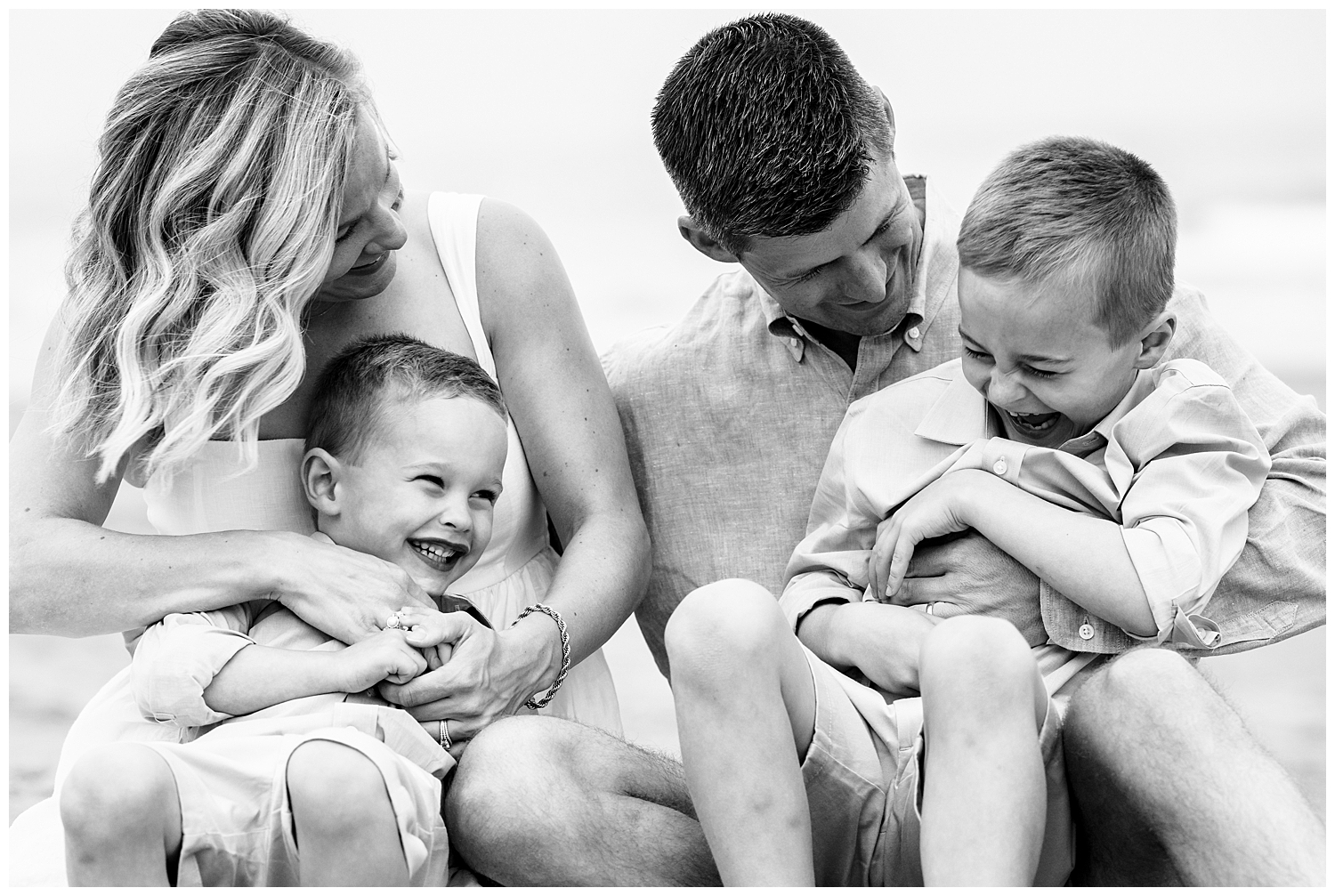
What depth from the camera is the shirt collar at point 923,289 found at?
2.33 m

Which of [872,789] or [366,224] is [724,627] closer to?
[872,789]

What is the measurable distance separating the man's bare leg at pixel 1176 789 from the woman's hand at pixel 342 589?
0.90 meters

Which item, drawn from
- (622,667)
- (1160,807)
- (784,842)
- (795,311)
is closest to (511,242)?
(795,311)

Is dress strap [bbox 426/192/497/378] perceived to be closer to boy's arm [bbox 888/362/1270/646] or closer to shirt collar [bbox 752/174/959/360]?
shirt collar [bbox 752/174/959/360]

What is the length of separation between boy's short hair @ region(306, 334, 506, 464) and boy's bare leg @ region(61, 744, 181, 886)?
586 millimetres

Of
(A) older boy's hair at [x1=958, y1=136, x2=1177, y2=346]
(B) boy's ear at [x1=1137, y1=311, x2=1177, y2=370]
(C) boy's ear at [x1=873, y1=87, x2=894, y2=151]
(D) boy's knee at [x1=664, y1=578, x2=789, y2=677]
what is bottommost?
(D) boy's knee at [x1=664, y1=578, x2=789, y2=677]

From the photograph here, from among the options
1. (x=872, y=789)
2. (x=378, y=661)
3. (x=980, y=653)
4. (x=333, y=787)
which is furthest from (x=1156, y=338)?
(x=333, y=787)

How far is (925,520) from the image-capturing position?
194 cm

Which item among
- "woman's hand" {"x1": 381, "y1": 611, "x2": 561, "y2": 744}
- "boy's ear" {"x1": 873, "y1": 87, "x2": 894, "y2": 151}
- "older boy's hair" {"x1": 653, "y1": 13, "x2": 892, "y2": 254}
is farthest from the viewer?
"boy's ear" {"x1": 873, "y1": 87, "x2": 894, "y2": 151}

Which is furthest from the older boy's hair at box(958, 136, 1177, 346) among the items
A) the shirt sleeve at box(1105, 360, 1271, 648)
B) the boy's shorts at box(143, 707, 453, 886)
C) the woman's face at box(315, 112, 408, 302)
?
the boy's shorts at box(143, 707, 453, 886)

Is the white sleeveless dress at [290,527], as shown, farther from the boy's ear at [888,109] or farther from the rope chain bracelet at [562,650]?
the boy's ear at [888,109]

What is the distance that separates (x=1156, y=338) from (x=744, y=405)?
0.75 m

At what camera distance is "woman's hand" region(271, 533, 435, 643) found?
1844 millimetres

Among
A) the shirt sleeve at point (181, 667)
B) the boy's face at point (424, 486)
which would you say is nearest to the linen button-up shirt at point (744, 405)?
the boy's face at point (424, 486)
